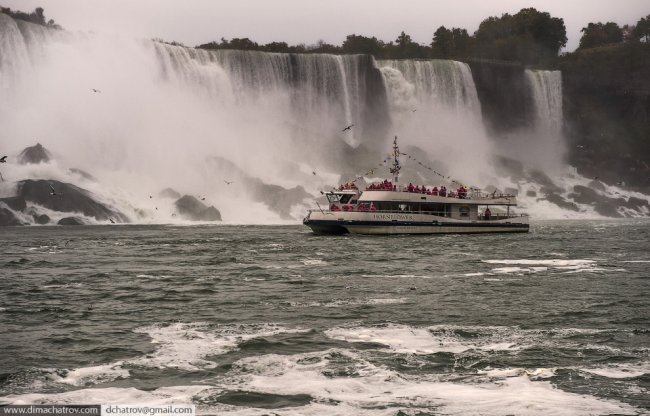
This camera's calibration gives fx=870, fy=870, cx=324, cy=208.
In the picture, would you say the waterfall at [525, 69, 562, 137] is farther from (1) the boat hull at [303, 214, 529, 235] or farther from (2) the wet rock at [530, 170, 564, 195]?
(1) the boat hull at [303, 214, 529, 235]

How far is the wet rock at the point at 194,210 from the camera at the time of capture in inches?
2714

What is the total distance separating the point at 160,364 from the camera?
16094mm

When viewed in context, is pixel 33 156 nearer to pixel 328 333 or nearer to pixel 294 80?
pixel 294 80

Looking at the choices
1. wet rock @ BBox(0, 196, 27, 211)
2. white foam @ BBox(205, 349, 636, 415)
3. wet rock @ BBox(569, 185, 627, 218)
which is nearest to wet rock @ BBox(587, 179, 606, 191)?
wet rock @ BBox(569, 185, 627, 218)

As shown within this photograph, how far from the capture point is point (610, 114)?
111 meters

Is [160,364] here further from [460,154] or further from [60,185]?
[460,154]

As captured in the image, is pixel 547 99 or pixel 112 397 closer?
pixel 112 397

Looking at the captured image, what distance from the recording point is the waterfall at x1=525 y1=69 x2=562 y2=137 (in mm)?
103062

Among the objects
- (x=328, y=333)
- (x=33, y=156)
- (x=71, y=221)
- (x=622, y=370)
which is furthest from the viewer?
(x=33, y=156)

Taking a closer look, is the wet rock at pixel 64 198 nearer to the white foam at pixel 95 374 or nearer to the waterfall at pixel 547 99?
the white foam at pixel 95 374

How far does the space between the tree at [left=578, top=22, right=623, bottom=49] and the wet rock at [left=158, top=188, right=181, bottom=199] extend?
304ft

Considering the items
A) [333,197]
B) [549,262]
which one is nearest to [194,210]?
[333,197]

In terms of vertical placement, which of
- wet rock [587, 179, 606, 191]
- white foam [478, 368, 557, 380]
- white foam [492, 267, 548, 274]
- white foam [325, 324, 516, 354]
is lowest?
white foam [478, 368, 557, 380]

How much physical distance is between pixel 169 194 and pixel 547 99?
5283 cm
